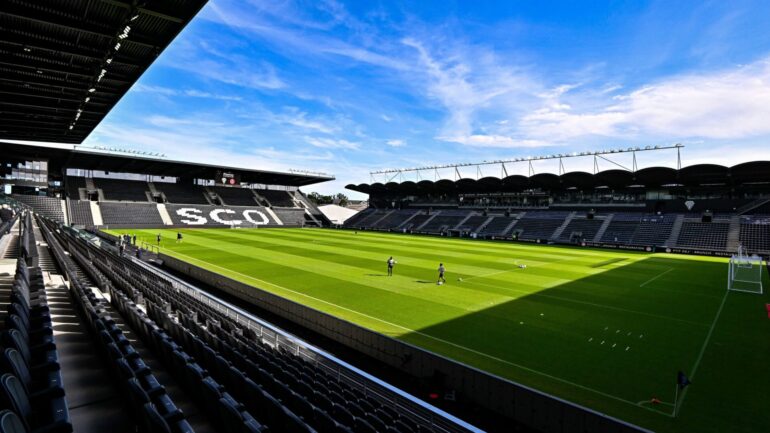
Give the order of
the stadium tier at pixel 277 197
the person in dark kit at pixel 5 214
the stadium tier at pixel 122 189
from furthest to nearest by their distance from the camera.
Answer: the stadium tier at pixel 277 197
the stadium tier at pixel 122 189
the person in dark kit at pixel 5 214

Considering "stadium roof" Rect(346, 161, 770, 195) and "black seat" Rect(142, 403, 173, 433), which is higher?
"stadium roof" Rect(346, 161, 770, 195)

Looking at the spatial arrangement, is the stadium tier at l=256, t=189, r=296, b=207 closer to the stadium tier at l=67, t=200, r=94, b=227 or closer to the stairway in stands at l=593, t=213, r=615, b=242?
the stadium tier at l=67, t=200, r=94, b=227

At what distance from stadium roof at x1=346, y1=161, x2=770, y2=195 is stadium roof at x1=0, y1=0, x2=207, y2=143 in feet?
174

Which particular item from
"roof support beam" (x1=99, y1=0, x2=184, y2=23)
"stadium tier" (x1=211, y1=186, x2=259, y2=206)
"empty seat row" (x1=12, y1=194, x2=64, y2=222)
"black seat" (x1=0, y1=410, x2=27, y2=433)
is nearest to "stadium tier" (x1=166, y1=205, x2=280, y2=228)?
"stadium tier" (x1=211, y1=186, x2=259, y2=206)

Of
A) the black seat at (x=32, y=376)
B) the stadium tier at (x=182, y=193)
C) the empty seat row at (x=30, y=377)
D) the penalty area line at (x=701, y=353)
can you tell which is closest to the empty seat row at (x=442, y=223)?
the stadium tier at (x=182, y=193)

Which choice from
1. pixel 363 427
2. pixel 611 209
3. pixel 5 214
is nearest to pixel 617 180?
pixel 611 209

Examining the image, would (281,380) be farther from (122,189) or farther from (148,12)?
(122,189)

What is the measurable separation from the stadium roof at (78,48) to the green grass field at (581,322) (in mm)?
12492

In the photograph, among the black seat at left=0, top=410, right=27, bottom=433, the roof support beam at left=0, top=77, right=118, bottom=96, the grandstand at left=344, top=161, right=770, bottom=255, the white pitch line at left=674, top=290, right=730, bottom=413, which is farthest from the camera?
the grandstand at left=344, top=161, right=770, bottom=255

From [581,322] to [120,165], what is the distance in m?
79.8

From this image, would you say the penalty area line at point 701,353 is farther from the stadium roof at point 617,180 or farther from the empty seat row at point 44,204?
the empty seat row at point 44,204

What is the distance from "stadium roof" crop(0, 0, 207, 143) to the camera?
1276 centimetres

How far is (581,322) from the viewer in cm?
1565

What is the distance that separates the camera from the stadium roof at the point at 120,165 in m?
58.4
